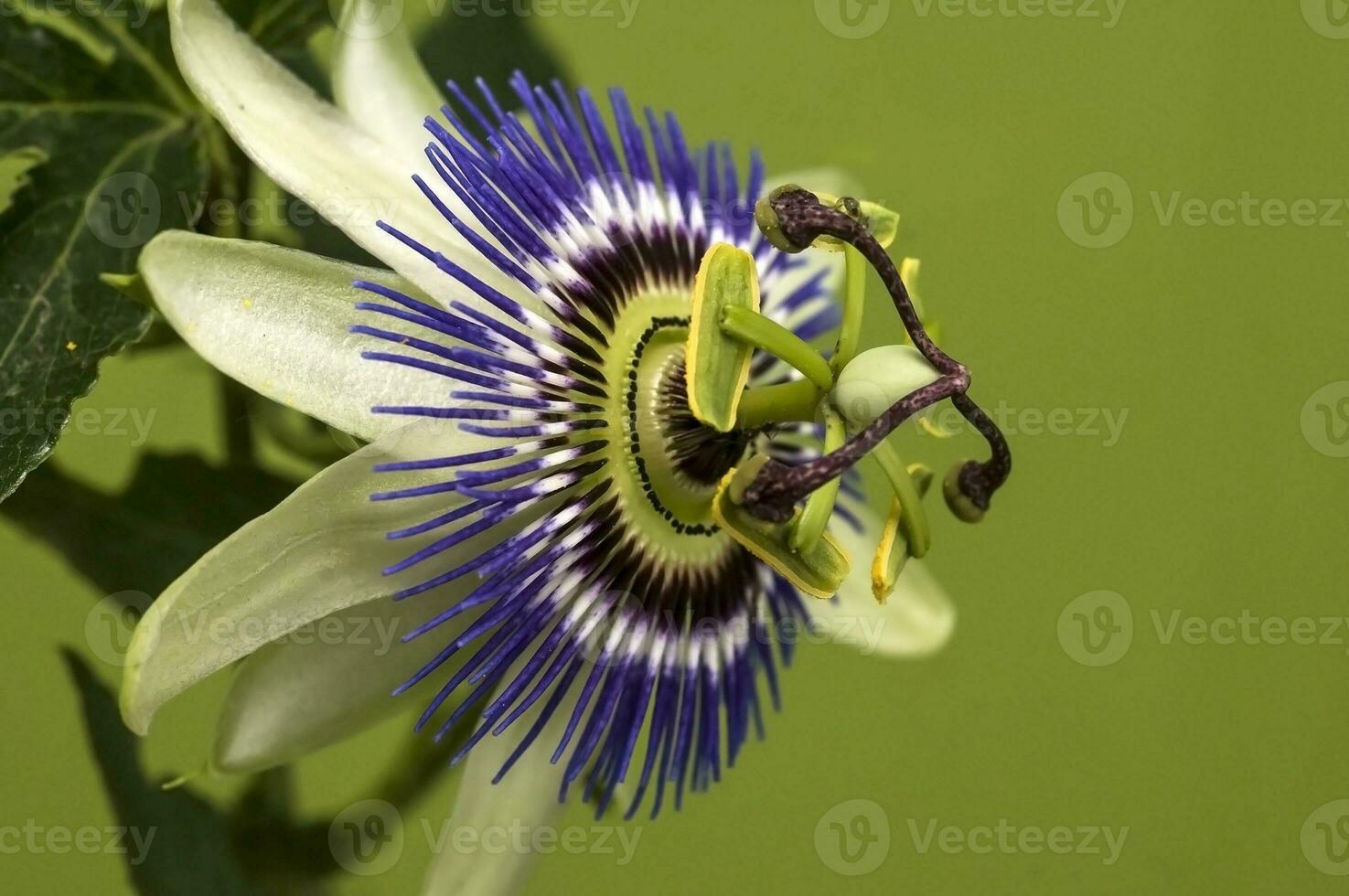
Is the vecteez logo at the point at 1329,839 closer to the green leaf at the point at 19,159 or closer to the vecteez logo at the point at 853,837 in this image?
the vecteez logo at the point at 853,837

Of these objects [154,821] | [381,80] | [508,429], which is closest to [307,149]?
[381,80]

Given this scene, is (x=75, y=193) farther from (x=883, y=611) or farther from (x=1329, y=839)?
(x=1329, y=839)

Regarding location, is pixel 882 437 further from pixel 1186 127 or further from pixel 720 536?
pixel 1186 127

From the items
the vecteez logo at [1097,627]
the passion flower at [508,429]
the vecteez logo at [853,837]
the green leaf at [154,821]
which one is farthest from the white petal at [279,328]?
the vecteez logo at [1097,627]

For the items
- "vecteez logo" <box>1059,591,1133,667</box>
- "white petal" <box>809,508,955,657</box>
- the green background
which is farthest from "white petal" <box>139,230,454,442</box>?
"vecteez logo" <box>1059,591,1133,667</box>

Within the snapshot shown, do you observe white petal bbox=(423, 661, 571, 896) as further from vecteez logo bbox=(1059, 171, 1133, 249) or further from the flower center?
vecteez logo bbox=(1059, 171, 1133, 249)

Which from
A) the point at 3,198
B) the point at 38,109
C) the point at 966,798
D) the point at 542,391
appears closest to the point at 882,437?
the point at 542,391
